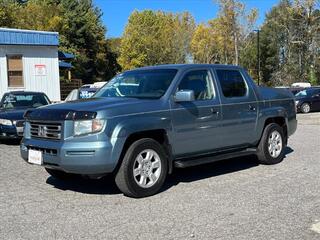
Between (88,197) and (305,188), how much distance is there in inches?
119

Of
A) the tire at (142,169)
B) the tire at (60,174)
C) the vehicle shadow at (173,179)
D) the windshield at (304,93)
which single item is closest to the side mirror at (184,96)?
the tire at (142,169)

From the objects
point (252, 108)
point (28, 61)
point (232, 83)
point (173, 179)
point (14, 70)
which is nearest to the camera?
point (173, 179)

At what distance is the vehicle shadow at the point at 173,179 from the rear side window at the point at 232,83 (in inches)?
52.3

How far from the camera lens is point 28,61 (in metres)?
24.8

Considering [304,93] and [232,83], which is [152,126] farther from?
[304,93]

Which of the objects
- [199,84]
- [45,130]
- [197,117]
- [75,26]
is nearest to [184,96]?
[197,117]

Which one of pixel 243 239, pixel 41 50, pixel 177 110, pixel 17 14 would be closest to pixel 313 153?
pixel 177 110

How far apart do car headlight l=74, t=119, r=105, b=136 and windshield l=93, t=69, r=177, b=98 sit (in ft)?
3.67

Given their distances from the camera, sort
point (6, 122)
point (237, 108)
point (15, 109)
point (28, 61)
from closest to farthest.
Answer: point (237, 108) → point (6, 122) → point (15, 109) → point (28, 61)

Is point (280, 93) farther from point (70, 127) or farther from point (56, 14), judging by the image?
point (56, 14)

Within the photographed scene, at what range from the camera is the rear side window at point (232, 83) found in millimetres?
8305

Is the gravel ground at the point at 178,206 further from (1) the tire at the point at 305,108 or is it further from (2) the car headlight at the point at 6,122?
(1) the tire at the point at 305,108

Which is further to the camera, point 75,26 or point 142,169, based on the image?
point 75,26

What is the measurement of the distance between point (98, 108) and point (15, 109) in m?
7.72
